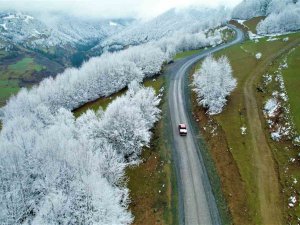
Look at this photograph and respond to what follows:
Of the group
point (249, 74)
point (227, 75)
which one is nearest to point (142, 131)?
point (227, 75)

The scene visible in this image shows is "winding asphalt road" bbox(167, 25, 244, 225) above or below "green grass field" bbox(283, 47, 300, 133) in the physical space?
below

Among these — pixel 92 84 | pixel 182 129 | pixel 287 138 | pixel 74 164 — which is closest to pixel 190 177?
pixel 182 129

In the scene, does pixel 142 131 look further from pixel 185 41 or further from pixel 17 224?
pixel 185 41

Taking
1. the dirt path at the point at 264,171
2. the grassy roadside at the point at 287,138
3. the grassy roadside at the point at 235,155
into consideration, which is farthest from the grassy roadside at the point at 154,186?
the grassy roadside at the point at 287,138

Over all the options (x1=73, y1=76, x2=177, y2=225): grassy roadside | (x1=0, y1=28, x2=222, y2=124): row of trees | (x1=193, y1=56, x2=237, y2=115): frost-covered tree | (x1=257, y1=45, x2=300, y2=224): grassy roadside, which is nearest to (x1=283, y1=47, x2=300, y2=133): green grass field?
(x1=257, y1=45, x2=300, y2=224): grassy roadside

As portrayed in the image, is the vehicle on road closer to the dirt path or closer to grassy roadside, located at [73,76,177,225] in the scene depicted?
grassy roadside, located at [73,76,177,225]

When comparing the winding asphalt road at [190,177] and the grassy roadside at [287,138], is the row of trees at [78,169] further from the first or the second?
the grassy roadside at [287,138]

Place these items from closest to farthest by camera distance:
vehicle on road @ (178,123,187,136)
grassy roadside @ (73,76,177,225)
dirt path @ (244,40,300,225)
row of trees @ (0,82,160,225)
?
row of trees @ (0,82,160,225)
dirt path @ (244,40,300,225)
grassy roadside @ (73,76,177,225)
vehicle on road @ (178,123,187,136)
